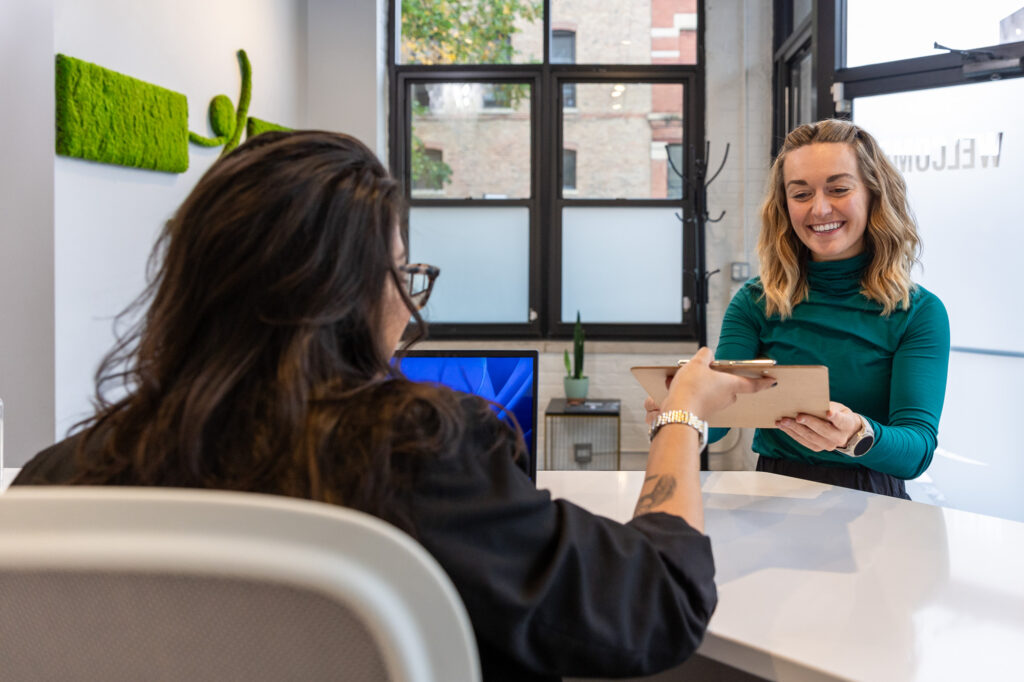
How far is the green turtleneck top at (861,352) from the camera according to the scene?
161 centimetres

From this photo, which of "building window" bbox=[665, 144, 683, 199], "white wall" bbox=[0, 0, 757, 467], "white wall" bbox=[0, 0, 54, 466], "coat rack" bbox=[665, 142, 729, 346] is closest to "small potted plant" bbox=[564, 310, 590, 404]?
"white wall" bbox=[0, 0, 757, 467]

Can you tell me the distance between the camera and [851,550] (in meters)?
1.19

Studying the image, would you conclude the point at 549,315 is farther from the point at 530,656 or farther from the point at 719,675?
the point at 530,656

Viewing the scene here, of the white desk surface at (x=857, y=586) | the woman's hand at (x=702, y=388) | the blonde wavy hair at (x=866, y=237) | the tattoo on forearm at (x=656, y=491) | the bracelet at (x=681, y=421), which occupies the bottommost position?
the white desk surface at (x=857, y=586)

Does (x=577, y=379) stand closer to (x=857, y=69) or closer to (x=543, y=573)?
(x=857, y=69)

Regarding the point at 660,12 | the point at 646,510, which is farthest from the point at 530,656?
the point at 660,12

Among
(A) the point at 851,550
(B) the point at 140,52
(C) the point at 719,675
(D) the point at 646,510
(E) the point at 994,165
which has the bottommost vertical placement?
(C) the point at 719,675

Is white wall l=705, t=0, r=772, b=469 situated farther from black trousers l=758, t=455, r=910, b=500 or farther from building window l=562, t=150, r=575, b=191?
black trousers l=758, t=455, r=910, b=500

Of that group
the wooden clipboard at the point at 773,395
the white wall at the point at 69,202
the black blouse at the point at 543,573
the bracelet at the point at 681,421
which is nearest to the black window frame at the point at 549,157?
the white wall at the point at 69,202

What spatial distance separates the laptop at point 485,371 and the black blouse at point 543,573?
0.74 m

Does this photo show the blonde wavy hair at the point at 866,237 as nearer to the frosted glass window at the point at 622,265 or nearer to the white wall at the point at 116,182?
the white wall at the point at 116,182

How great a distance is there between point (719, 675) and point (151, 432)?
40.6 inches

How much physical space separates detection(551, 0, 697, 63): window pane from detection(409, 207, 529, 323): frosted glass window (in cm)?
107

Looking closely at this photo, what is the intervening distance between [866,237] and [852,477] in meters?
0.51
